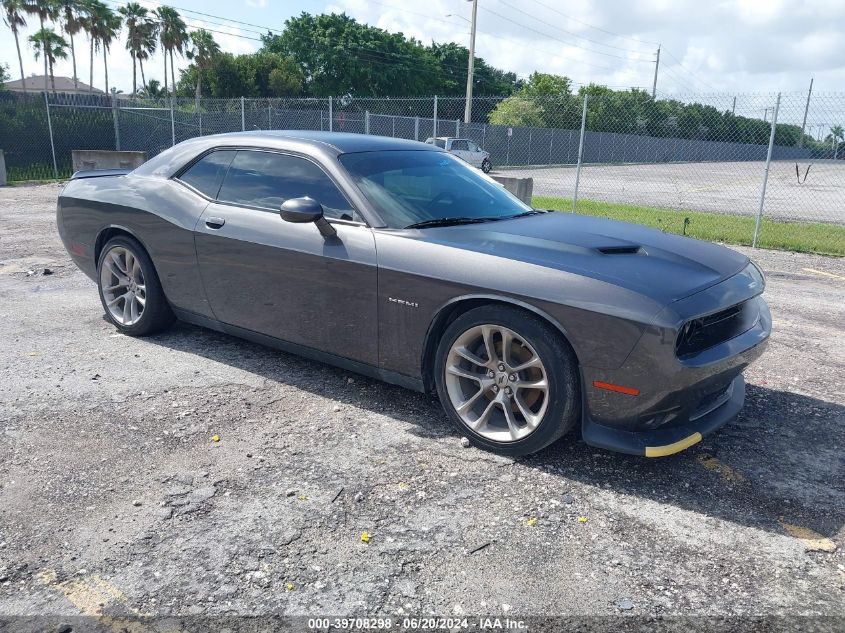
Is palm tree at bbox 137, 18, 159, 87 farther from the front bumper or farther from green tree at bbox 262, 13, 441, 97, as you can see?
the front bumper

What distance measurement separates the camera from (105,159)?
18.5 m

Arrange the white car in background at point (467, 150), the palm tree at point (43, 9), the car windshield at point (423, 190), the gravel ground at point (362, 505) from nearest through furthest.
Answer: the gravel ground at point (362, 505), the car windshield at point (423, 190), the white car in background at point (467, 150), the palm tree at point (43, 9)

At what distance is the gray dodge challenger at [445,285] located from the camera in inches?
123

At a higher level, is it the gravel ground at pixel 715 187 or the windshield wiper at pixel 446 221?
the windshield wiper at pixel 446 221

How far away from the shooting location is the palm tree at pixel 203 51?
5072 centimetres

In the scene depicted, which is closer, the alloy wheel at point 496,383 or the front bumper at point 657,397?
the front bumper at point 657,397

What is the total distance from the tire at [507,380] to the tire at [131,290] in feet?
7.96

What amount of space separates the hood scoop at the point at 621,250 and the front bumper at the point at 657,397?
63cm

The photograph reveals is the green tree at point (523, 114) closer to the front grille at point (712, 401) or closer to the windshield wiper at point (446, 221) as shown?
the windshield wiper at point (446, 221)

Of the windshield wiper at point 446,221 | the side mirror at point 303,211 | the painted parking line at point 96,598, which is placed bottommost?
the painted parking line at point 96,598

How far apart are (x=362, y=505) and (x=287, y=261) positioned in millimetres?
1635

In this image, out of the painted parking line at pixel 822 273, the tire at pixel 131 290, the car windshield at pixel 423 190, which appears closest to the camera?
the car windshield at pixel 423 190

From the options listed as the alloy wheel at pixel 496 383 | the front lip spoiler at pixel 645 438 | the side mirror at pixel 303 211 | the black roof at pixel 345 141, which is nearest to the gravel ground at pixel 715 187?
the black roof at pixel 345 141

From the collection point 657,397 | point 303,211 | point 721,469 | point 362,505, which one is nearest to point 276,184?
point 303,211
